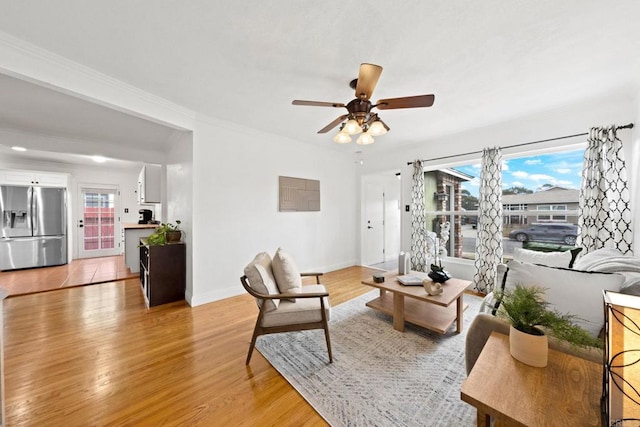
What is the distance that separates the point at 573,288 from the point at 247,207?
3.52 metres

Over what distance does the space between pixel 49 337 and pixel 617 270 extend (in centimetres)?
473

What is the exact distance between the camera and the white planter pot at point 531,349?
1055 millimetres

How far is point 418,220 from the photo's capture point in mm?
4258

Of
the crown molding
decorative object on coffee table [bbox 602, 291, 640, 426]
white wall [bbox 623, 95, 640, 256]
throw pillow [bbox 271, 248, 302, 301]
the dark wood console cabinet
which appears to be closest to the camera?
decorative object on coffee table [bbox 602, 291, 640, 426]

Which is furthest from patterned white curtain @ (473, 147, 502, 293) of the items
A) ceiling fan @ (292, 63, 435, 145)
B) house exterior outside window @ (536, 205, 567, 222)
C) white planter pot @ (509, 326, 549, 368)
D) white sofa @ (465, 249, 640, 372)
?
white planter pot @ (509, 326, 549, 368)

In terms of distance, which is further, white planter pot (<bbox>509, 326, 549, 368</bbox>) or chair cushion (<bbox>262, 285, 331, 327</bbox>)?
chair cushion (<bbox>262, 285, 331, 327</bbox>)

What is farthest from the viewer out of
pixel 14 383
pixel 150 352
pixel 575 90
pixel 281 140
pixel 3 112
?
pixel 281 140

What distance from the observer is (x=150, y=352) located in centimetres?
212

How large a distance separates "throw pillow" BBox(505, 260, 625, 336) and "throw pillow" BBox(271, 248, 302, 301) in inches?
65.8

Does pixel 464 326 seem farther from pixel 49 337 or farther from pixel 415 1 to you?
pixel 49 337

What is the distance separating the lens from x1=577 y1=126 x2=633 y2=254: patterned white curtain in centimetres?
259

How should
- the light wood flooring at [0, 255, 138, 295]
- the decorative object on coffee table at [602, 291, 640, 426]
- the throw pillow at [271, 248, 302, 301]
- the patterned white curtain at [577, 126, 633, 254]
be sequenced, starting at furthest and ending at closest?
the light wood flooring at [0, 255, 138, 295] → the patterned white curtain at [577, 126, 633, 254] → the throw pillow at [271, 248, 302, 301] → the decorative object on coffee table at [602, 291, 640, 426]

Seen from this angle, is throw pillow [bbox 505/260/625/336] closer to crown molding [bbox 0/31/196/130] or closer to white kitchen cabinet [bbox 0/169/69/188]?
crown molding [bbox 0/31/196/130]

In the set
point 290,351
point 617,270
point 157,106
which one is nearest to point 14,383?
point 290,351
